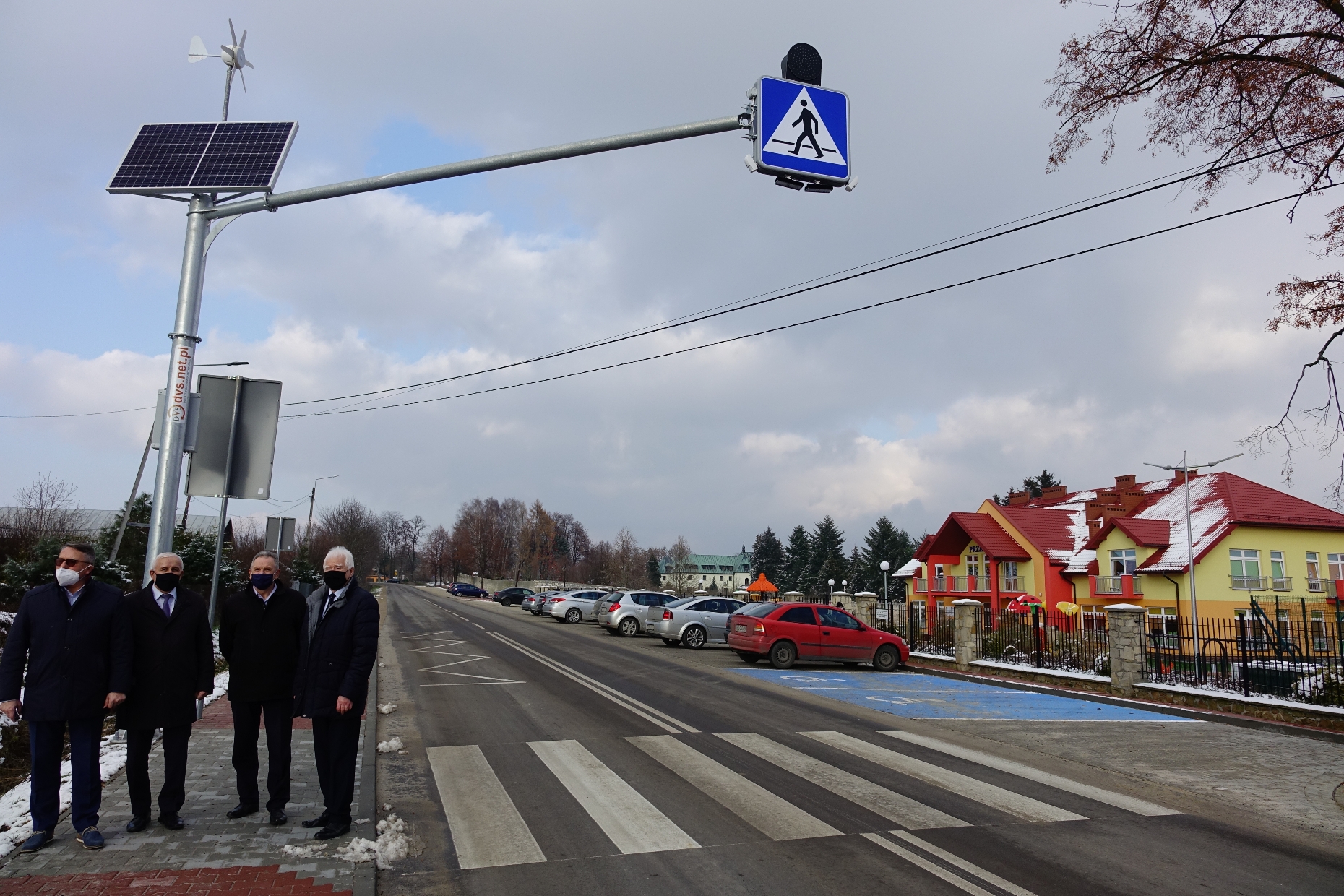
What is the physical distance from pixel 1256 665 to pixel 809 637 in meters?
8.37

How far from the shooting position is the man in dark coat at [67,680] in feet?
17.7

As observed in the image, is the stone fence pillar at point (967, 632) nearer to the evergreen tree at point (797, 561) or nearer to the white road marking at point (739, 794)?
the white road marking at point (739, 794)

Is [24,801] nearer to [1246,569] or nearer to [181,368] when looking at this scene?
[181,368]

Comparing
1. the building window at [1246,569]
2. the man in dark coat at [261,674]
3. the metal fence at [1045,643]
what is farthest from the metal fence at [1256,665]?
the building window at [1246,569]

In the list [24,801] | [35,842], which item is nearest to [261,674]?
[35,842]

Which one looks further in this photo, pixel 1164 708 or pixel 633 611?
pixel 633 611

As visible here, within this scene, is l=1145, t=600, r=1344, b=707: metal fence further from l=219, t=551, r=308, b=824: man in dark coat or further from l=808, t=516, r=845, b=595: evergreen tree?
l=808, t=516, r=845, b=595: evergreen tree

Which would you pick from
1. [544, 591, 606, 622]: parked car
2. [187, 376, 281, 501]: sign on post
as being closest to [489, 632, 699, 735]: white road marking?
[187, 376, 281, 501]: sign on post

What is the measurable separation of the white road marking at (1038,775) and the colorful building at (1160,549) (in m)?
26.3

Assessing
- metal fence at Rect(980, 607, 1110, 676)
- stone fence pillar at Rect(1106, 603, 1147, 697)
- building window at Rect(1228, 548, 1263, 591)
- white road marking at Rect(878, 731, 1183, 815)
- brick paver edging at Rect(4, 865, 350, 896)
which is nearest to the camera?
brick paver edging at Rect(4, 865, 350, 896)

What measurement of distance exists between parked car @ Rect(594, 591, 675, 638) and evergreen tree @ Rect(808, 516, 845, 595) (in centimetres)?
6287

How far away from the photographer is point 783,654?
62.0ft

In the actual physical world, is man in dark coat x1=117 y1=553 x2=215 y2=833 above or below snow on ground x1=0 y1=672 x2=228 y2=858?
above

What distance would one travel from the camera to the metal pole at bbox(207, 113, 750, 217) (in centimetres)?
780
